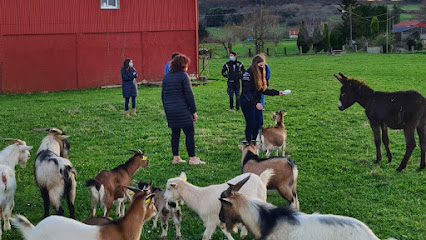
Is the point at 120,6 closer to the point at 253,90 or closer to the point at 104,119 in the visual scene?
the point at 104,119

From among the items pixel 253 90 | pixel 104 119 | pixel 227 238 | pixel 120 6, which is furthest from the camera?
pixel 120 6

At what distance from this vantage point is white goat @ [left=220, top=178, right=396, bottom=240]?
16.1 feet

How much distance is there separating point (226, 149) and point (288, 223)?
6.35 m

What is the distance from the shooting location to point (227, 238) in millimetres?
6688

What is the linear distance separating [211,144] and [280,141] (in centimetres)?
194

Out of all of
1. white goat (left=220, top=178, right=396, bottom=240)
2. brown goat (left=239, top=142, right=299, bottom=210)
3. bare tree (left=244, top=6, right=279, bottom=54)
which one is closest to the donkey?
brown goat (left=239, top=142, right=299, bottom=210)

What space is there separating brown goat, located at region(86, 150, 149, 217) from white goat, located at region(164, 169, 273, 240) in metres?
0.95

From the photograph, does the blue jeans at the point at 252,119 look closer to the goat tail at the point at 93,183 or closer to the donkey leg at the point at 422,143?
the donkey leg at the point at 422,143

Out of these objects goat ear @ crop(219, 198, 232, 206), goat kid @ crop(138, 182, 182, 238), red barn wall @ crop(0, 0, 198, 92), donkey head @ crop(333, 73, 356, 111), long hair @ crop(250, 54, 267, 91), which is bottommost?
goat kid @ crop(138, 182, 182, 238)

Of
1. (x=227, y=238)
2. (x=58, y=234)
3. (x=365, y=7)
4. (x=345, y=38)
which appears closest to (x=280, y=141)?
(x=227, y=238)

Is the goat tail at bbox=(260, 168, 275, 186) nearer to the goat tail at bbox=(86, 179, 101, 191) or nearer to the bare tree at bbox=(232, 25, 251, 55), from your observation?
the goat tail at bbox=(86, 179, 101, 191)

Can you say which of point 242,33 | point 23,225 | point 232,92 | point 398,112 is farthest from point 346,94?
point 242,33

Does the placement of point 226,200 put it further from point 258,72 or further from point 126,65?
point 126,65

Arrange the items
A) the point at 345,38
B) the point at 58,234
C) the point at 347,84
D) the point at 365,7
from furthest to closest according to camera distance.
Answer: the point at 365,7
the point at 345,38
the point at 347,84
the point at 58,234
